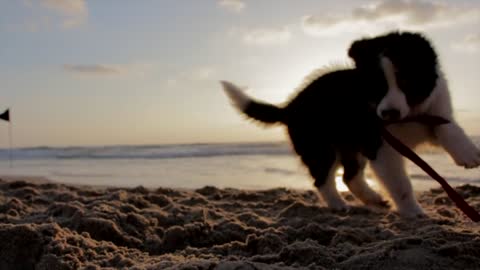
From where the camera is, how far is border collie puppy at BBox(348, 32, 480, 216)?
3625 mm

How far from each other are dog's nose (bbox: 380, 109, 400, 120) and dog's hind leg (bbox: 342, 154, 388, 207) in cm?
127

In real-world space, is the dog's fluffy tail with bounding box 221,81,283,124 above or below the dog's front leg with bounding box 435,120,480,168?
above

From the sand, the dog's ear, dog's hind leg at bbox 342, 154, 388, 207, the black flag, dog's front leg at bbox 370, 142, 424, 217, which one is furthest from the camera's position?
the black flag

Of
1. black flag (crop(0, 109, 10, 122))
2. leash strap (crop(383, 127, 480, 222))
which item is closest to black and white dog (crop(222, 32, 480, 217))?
leash strap (crop(383, 127, 480, 222))

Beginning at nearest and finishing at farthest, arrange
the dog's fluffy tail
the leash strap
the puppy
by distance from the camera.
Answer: the leash strap < the puppy < the dog's fluffy tail

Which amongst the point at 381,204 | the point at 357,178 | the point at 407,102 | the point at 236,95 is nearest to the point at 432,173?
the point at 407,102

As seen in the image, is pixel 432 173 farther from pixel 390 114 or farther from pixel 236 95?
pixel 236 95

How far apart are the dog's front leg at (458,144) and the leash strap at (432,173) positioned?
12.0 inches

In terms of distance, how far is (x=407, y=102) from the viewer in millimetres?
3713

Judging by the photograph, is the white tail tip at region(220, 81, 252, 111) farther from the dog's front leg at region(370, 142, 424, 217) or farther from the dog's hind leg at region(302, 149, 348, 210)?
the dog's front leg at region(370, 142, 424, 217)

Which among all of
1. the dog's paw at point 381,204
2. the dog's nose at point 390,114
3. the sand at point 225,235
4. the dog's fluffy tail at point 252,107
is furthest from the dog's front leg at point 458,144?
the dog's fluffy tail at point 252,107

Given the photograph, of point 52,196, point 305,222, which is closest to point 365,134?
point 305,222

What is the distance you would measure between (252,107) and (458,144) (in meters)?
1.92

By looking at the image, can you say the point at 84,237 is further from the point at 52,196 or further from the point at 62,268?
the point at 52,196
